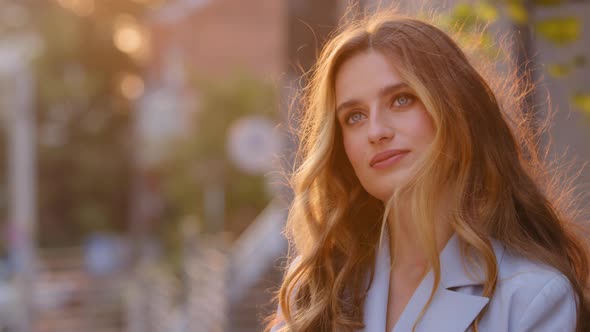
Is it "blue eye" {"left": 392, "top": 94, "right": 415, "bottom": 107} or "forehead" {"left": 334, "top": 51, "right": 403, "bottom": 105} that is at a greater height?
"forehead" {"left": 334, "top": 51, "right": 403, "bottom": 105}

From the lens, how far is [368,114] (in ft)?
7.28

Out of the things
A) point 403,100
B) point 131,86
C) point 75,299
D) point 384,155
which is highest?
point 131,86

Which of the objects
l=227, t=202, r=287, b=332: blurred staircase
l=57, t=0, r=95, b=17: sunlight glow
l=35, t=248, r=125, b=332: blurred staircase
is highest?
l=57, t=0, r=95, b=17: sunlight glow

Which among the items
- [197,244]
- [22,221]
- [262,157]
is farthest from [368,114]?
[22,221]

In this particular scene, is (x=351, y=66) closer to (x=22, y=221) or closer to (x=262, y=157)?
(x=262, y=157)

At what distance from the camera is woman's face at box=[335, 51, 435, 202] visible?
214 centimetres

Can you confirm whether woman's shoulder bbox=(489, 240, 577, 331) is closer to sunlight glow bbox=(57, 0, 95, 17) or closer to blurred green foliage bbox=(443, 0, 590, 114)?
blurred green foliage bbox=(443, 0, 590, 114)

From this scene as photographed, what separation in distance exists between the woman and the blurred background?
930 centimetres

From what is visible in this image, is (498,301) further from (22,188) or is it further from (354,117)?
(22,188)

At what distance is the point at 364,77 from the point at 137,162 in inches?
1093

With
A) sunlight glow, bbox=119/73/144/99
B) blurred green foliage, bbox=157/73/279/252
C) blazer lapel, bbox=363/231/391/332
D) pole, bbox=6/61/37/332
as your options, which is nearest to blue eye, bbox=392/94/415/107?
blazer lapel, bbox=363/231/391/332

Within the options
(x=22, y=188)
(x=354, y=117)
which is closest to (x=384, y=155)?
(x=354, y=117)

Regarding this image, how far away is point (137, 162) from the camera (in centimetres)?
2942

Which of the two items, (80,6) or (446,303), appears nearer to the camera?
(446,303)
